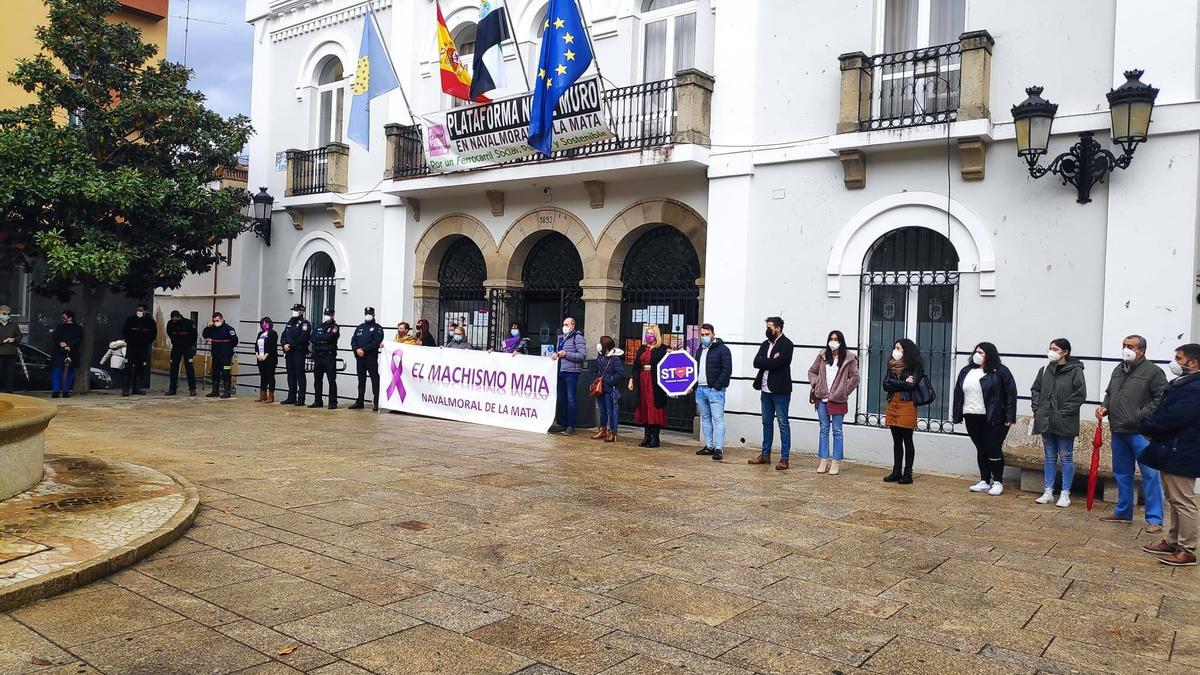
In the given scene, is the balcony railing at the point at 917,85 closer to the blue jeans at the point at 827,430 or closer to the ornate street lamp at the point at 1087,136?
the ornate street lamp at the point at 1087,136

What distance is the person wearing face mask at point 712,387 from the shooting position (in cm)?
1177

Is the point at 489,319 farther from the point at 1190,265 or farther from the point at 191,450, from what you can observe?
the point at 1190,265

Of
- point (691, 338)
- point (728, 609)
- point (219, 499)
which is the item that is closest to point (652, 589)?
point (728, 609)

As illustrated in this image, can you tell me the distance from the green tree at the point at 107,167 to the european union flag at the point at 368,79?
10.1 ft

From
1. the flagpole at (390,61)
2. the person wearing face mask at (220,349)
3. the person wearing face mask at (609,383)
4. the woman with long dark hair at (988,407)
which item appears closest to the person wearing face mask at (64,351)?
the person wearing face mask at (220,349)

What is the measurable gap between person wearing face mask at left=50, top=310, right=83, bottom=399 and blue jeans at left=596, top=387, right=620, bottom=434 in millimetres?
10631

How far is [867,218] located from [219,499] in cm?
861

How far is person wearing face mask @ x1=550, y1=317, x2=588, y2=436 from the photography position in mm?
13805

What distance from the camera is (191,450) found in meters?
10.8

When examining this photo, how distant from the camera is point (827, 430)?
35.8 ft

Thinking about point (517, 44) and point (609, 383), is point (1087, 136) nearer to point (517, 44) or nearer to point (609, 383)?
point (609, 383)

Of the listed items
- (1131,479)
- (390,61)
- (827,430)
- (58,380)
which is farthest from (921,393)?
(58,380)

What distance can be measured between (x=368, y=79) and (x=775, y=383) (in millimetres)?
9833

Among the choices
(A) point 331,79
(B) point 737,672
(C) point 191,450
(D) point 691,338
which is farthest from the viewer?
(A) point 331,79
